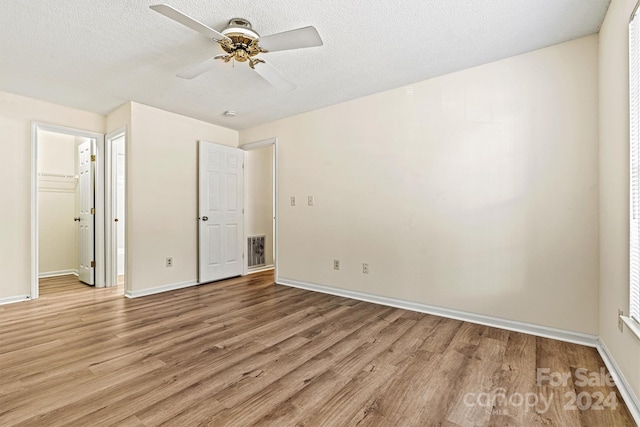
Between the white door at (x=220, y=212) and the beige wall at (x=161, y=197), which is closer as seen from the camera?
the beige wall at (x=161, y=197)

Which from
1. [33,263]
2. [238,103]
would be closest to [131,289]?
[33,263]

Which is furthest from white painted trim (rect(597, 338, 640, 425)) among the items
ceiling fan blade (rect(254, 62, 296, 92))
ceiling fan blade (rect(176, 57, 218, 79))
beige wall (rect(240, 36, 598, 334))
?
ceiling fan blade (rect(176, 57, 218, 79))

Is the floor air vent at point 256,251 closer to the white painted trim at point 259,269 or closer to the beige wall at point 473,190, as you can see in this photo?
the white painted trim at point 259,269

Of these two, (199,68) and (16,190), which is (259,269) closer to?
(16,190)

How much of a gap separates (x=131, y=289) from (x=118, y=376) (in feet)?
6.87

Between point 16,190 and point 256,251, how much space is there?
321cm

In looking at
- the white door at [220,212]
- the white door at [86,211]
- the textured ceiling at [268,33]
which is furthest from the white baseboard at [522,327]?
the white door at [86,211]

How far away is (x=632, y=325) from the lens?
1.59 metres

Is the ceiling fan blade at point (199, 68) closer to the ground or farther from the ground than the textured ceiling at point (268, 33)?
closer to the ground

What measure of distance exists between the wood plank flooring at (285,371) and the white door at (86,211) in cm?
124

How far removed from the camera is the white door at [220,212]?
172 inches

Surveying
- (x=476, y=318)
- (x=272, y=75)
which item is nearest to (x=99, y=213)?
(x=272, y=75)

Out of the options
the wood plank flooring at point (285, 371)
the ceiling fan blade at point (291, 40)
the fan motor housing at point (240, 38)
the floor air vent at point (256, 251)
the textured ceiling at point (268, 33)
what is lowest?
the wood plank flooring at point (285, 371)

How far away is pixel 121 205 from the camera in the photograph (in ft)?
17.0
